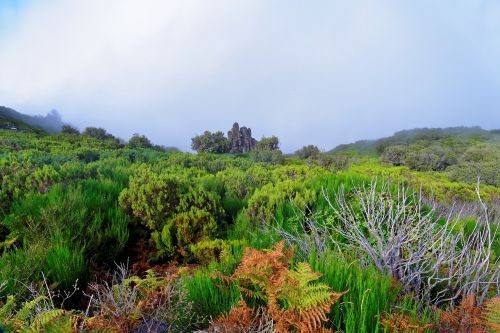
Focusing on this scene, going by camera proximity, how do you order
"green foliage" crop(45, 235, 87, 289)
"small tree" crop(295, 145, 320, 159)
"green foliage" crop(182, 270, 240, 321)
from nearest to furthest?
"green foliage" crop(182, 270, 240, 321) < "green foliage" crop(45, 235, 87, 289) < "small tree" crop(295, 145, 320, 159)

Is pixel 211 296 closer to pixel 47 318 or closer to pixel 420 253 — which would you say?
pixel 47 318

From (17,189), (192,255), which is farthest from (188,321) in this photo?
(17,189)

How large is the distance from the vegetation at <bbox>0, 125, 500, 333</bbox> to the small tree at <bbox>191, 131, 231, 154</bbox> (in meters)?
36.4

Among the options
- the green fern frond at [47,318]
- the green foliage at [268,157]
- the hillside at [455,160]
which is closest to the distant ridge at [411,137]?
the hillside at [455,160]

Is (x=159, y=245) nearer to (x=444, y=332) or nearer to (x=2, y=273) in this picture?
(x=2, y=273)

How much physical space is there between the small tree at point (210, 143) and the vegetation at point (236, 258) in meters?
36.4

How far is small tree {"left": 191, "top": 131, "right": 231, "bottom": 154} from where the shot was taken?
46966 mm

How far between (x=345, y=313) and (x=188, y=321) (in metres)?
1.12

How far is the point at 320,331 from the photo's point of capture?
2.09 metres

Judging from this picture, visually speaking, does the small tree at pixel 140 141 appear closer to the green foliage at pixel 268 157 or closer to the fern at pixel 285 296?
the green foliage at pixel 268 157

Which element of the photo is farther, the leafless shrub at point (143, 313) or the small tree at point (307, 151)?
the small tree at point (307, 151)

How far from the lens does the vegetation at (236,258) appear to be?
2293 mm

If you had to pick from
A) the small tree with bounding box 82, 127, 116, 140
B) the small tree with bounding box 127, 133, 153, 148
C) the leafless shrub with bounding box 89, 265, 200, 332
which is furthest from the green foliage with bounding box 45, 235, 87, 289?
the small tree with bounding box 82, 127, 116, 140

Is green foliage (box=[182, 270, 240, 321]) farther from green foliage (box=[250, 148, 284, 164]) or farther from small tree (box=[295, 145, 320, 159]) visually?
small tree (box=[295, 145, 320, 159])
